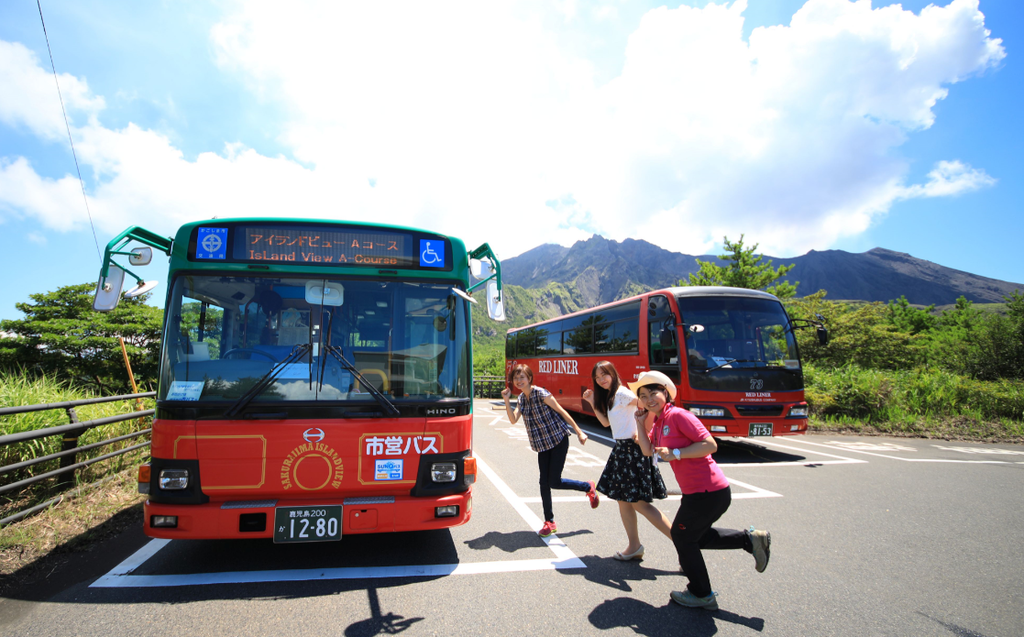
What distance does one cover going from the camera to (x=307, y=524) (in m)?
3.49

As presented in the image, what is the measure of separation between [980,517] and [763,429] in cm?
344

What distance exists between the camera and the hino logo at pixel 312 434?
11.8 ft

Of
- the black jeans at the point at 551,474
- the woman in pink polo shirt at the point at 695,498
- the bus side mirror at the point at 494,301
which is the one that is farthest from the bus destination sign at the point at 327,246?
the woman in pink polo shirt at the point at 695,498

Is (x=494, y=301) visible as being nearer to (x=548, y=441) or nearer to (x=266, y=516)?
(x=548, y=441)

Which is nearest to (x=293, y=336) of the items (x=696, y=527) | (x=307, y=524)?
(x=307, y=524)

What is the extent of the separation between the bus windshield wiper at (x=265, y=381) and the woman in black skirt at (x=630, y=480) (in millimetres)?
2284

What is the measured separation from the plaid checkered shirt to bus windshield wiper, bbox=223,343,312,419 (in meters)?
2.10

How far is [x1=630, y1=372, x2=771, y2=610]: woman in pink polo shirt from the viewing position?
322cm

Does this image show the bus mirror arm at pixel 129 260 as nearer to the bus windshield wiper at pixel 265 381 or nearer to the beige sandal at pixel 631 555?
the bus windshield wiper at pixel 265 381

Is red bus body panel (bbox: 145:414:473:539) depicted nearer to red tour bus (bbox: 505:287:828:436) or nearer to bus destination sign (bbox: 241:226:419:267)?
bus destination sign (bbox: 241:226:419:267)

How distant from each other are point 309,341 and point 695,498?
3000 millimetres

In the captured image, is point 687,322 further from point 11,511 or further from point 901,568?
point 11,511

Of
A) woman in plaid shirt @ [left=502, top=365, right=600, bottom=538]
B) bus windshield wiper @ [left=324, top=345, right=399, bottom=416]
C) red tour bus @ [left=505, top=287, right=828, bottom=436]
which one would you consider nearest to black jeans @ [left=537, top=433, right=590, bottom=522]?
woman in plaid shirt @ [left=502, top=365, right=600, bottom=538]

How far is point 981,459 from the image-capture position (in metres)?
9.42
